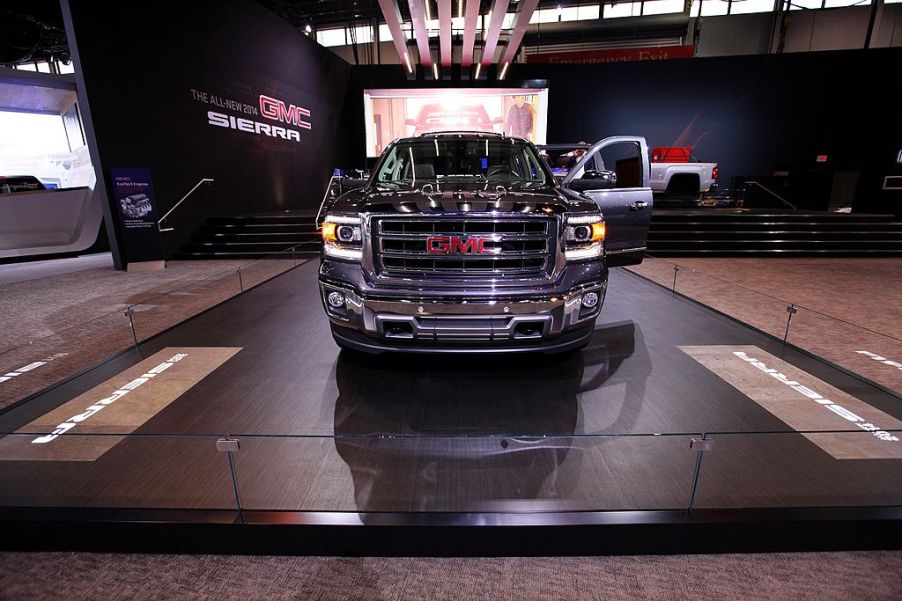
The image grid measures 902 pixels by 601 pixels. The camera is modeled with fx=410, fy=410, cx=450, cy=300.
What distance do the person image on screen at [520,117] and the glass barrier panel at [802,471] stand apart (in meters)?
13.0

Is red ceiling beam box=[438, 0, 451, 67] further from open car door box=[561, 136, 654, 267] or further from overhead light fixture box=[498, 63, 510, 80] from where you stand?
open car door box=[561, 136, 654, 267]

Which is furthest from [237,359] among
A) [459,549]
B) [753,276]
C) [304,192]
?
[304,192]

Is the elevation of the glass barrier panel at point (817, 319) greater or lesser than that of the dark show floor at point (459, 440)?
lesser

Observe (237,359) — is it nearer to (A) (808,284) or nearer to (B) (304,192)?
(A) (808,284)

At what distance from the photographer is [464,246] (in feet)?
7.38

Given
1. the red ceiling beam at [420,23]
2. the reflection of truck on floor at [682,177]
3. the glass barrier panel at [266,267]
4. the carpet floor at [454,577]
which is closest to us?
the carpet floor at [454,577]

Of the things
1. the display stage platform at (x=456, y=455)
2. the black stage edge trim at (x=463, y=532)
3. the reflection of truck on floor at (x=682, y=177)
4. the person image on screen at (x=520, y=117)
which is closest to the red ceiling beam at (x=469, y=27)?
the person image on screen at (x=520, y=117)

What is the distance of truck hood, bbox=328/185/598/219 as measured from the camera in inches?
87.5

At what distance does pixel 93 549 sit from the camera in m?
1.60

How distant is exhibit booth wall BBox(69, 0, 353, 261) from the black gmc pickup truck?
7283 mm

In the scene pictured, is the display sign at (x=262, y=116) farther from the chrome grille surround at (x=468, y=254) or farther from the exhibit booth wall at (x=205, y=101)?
the chrome grille surround at (x=468, y=254)

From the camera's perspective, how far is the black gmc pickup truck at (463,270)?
2230 millimetres

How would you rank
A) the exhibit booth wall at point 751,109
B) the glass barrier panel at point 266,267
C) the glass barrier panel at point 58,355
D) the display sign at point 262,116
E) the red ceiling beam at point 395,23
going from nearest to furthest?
the glass barrier panel at point 58,355
the glass barrier panel at point 266,267
the display sign at point 262,116
the red ceiling beam at point 395,23
the exhibit booth wall at point 751,109

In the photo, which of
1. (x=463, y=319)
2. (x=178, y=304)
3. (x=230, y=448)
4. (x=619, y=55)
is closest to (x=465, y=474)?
(x=463, y=319)
